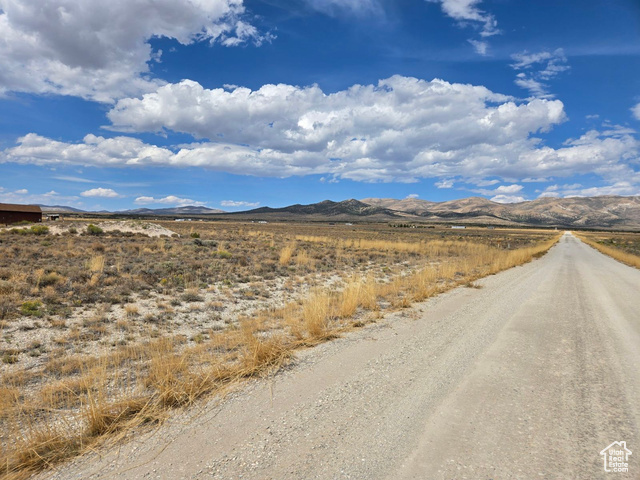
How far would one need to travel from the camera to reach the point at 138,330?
6.88 meters

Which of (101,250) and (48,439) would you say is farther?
(101,250)

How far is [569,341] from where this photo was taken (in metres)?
5.84

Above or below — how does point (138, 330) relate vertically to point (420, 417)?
below

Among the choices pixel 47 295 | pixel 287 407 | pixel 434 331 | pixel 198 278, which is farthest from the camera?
pixel 198 278

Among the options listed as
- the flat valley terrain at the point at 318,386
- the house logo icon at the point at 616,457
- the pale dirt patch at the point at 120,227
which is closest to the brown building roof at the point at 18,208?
the pale dirt patch at the point at 120,227

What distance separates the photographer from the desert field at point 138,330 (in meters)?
3.43

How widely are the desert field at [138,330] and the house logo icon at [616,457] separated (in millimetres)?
3693

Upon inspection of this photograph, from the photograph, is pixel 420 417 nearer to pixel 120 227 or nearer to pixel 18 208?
pixel 120 227

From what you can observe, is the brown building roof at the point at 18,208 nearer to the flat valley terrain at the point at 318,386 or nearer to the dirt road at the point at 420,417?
the flat valley terrain at the point at 318,386

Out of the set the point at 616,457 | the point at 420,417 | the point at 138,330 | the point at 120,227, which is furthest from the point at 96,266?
the point at 120,227

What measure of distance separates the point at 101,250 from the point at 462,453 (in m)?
20.7

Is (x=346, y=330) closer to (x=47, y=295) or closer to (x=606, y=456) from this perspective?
(x=606, y=456)

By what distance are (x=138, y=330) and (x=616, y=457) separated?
302 inches

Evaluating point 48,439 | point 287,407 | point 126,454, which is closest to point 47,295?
point 48,439
